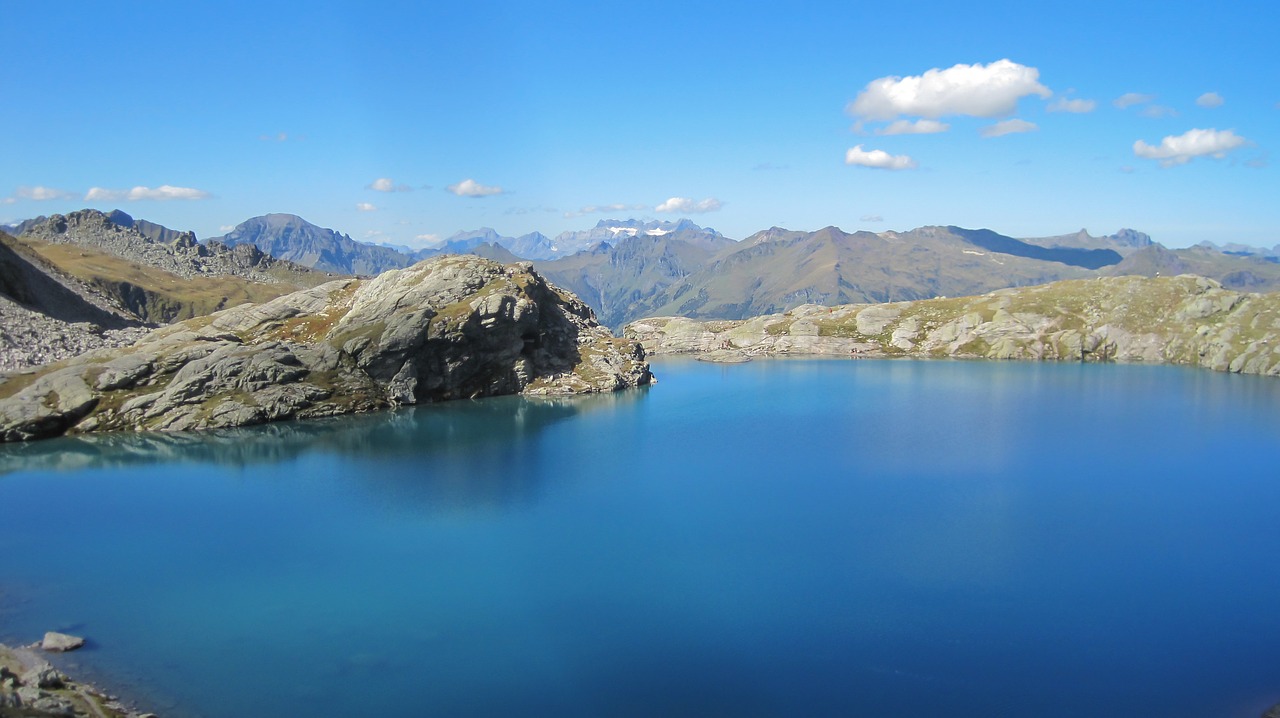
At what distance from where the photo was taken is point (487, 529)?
49.4 metres

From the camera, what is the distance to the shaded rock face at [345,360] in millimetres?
79875

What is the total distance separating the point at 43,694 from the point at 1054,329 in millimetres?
156878

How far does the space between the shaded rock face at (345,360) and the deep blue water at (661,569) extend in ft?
20.1

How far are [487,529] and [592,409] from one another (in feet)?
155

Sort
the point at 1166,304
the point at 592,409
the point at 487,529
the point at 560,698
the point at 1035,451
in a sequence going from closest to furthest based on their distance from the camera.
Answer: the point at 560,698 → the point at 487,529 → the point at 1035,451 → the point at 592,409 → the point at 1166,304

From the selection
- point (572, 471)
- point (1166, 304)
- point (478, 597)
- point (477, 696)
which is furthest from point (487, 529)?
point (1166, 304)

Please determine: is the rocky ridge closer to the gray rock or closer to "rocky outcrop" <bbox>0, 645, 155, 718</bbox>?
"rocky outcrop" <bbox>0, 645, 155, 718</bbox>

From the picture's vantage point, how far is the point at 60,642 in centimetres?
3325

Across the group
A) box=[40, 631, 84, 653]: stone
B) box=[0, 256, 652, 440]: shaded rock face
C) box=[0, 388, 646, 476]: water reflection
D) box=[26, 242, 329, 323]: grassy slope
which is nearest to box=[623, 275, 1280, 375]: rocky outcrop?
box=[0, 256, 652, 440]: shaded rock face

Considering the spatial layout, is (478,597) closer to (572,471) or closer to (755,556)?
(755,556)

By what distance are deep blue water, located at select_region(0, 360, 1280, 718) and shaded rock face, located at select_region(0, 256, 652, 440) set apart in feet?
20.1

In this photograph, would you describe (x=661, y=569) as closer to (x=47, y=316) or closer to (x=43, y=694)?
(x=43, y=694)

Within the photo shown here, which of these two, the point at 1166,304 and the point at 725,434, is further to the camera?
the point at 1166,304

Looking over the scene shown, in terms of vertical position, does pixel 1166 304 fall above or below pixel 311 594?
above
